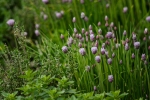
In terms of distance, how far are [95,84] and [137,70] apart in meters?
0.34

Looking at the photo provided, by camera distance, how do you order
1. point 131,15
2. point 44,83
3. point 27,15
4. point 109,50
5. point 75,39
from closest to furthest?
1. point 44,83
2. point 109,50
3. point 75,39
4. point 131,15
5. point 27,15

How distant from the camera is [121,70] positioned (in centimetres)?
317

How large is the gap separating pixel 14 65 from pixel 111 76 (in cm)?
78

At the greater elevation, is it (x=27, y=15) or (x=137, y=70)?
(x=27, y=15)

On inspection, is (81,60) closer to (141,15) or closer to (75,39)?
(75,39)

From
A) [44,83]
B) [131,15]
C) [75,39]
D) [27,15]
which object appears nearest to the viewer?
[44,83]

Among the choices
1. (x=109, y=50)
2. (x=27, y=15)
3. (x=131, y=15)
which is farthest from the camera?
(x=27, y=15)

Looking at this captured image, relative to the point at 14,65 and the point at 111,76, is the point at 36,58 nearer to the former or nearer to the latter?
the point at 14,65

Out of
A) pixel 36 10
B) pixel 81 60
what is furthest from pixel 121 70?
pixel 36 10

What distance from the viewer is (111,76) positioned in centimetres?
286

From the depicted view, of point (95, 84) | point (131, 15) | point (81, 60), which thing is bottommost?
point (95, 84)

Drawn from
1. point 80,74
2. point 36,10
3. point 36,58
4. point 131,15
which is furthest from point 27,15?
point 80,74

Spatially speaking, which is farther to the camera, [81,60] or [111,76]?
[81,60]

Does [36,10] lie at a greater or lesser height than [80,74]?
greater
